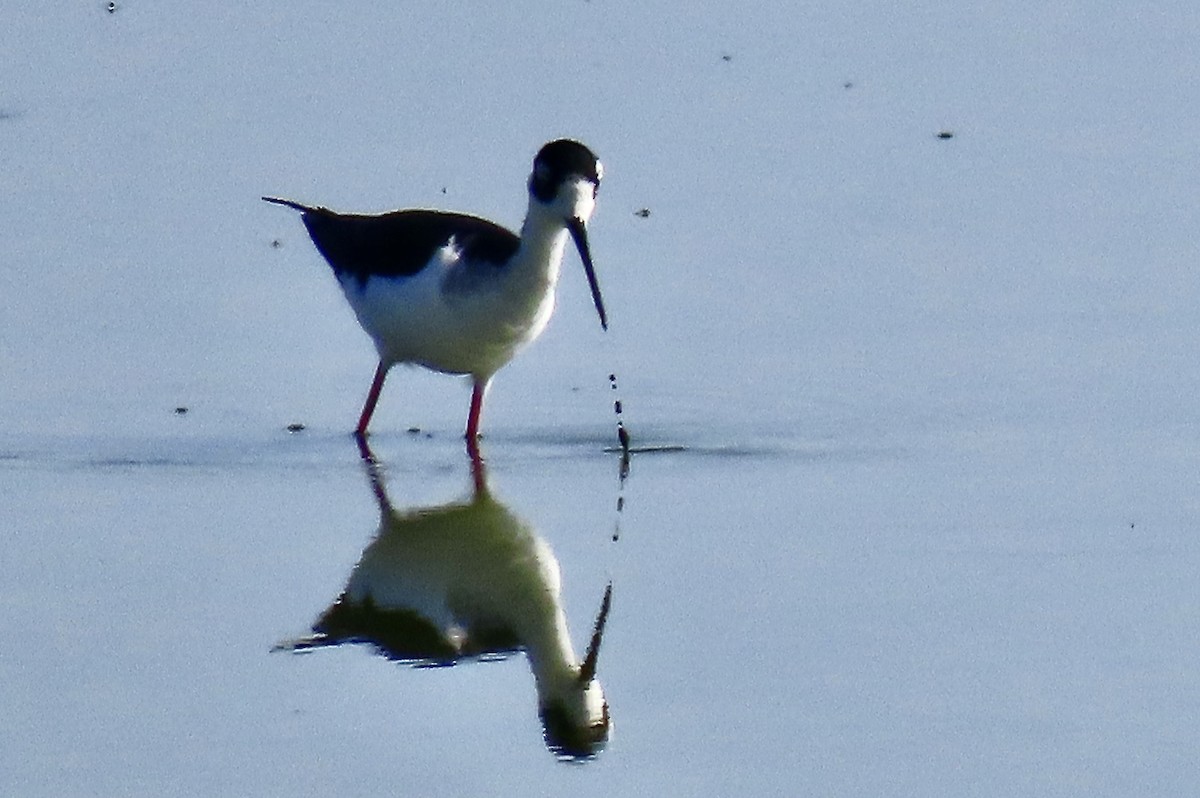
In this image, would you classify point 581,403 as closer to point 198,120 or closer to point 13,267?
point 13,267

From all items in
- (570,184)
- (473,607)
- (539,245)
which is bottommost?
(473,607)

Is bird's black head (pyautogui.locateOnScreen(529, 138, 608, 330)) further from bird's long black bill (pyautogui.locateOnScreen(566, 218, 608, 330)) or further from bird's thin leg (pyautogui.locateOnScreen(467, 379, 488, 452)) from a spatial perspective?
bird's thin leg (pyautogui.locateOnScreen(467, 379, 488, 452))

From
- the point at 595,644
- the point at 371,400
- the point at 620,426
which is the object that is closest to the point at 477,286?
the point at 371,400

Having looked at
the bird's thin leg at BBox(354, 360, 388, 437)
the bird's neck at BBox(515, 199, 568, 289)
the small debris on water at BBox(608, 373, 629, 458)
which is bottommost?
the bird's thin leg at BBox(354, 360, 388, 437)

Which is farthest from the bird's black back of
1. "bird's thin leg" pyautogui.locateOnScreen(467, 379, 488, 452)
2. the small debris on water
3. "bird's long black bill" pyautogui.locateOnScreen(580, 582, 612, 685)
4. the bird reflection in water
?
"bird's long black bill" pyautogui.locateOnScreen(580, 582, 612, 685)

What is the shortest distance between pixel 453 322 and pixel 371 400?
1.30 feet

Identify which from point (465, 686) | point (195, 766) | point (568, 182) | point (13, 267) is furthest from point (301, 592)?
point (13, 267)

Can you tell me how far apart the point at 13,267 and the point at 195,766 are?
462 centimetres

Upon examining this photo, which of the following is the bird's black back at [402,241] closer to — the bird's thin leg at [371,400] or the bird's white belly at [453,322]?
the bird's white belly at [453,322]

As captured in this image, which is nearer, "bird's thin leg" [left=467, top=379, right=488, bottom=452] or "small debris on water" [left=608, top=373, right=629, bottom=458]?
"small debris on water" [left=608, top=373, right=629, bottom=458]

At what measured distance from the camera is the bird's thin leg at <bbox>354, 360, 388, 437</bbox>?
9070 mm

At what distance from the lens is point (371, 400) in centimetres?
914

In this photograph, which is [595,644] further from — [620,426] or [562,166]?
[562,166]

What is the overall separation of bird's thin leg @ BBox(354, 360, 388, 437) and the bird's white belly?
54 mm
